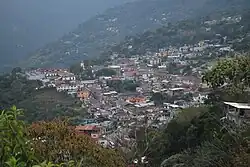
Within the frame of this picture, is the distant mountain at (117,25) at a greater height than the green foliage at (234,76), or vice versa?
the green foliage at (234,76)

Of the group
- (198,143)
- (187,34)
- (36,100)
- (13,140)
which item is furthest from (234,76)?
(187,34)

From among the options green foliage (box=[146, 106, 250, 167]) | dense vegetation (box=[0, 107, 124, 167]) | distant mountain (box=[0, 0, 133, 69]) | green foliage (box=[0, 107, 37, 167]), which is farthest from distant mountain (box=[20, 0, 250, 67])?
green foliage (box=[0, 107, 37, 167])

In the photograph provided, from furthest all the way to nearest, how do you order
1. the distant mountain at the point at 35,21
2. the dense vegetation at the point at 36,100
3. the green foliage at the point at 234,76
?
the distant mountain at the point at 35,21 → the dense vegetation at the point at 36,100 → the green foliage at the point at 234,76

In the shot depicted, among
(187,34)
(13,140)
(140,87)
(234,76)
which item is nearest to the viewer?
(13,140)

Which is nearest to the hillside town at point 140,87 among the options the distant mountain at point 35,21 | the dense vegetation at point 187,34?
the dense vegetation at point 187,34

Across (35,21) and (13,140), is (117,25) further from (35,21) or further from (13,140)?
(13,140)

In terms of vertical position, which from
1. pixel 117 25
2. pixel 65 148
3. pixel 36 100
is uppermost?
pixel 65 148

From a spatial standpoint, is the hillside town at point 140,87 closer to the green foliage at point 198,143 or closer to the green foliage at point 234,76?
the green foliage at point 198,143

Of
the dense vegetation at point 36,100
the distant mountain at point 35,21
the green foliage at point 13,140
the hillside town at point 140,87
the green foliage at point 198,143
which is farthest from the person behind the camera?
the distant mountain at point 35,21

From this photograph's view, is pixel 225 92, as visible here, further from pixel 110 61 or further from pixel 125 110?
pixel 110 61

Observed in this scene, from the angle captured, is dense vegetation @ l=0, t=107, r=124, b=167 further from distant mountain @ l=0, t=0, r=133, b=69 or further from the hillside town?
distant mountain @ l=0, t=0, r=133, b=69
